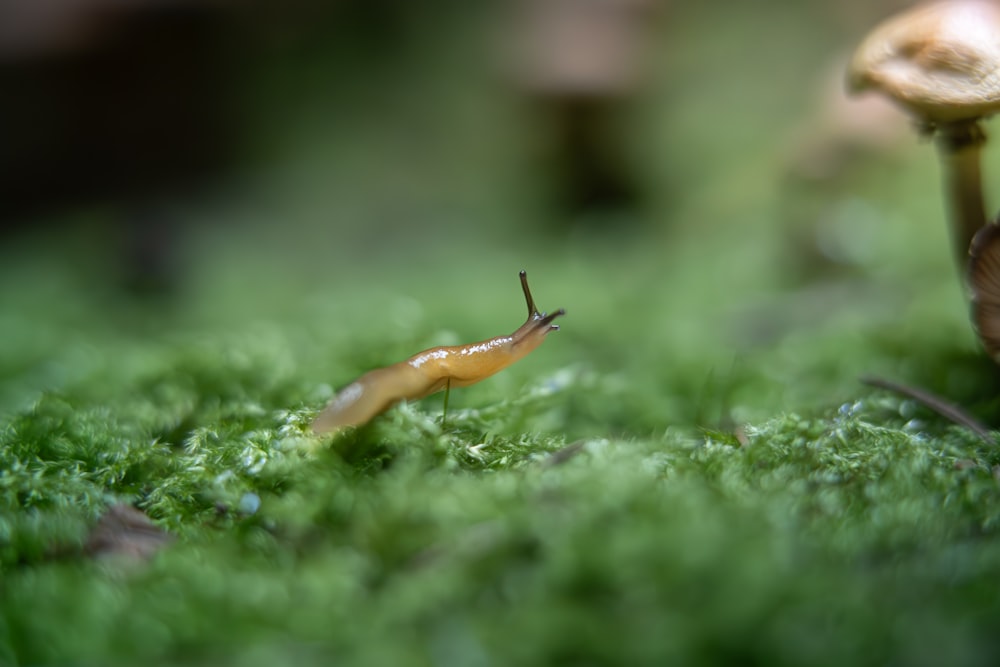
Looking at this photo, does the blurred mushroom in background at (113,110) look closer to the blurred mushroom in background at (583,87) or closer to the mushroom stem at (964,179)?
the blurred mushroom in background at (583,87)

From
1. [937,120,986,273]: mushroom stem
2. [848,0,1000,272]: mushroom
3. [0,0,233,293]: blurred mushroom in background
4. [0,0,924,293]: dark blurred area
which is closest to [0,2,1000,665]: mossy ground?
[937,120,986,273]: mushroom stem

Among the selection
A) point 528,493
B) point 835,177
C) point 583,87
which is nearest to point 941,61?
point 528,493

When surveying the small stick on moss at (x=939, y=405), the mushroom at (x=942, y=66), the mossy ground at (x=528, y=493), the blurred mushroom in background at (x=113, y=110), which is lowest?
the small stick on moss at (x=939, y=405)

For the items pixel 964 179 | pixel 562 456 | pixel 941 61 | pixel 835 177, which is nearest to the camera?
pixel 562 456

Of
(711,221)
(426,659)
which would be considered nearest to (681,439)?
(426,659)

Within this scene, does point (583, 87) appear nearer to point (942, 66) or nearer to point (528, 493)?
point (942, 66)

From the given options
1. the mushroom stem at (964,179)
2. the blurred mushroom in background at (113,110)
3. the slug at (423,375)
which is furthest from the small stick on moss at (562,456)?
the blurred mushroom in background at (113,110)

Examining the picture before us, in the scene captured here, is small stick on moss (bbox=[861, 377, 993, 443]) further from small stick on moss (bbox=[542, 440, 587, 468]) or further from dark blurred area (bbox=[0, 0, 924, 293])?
dark blurred area (bbox=[0, 0, 924, 293])
